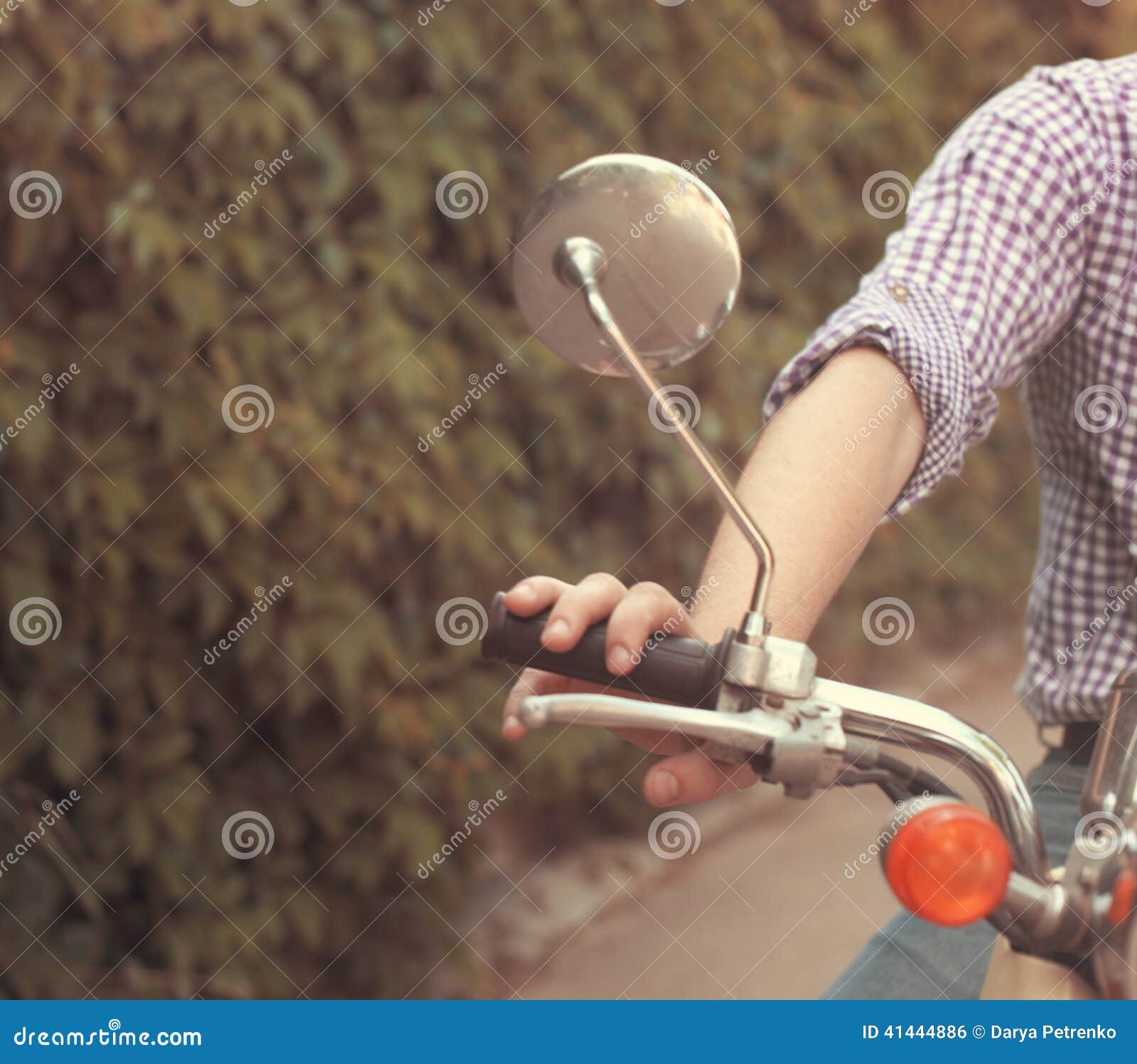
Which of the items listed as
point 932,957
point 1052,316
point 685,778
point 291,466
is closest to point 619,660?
point 685,778

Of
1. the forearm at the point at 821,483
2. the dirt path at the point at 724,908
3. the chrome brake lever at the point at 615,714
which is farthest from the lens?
the dirt path at the point at 724,908

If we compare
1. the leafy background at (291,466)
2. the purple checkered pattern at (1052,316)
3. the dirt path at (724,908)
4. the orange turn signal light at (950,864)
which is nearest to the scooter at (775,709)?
the orange turn signal light at (950,864)

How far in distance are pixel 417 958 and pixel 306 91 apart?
6.62 feet

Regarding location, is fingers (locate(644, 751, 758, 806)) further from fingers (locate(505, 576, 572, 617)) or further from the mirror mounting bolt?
the mirror mounting bolt

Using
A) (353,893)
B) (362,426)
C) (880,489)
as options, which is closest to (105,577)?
(362,426)

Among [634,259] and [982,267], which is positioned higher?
[634,259]

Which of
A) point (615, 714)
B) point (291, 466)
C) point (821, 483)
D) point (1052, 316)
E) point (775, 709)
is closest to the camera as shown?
point (615, 714)

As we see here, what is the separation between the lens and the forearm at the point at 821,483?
51.7 inches

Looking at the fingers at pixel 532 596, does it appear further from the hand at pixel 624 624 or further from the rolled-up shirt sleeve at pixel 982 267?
the rolled-up shirt sleeve at pixel 982 267

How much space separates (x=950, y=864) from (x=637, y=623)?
262 mm

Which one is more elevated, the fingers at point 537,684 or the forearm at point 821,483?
the fingers at point 537,684

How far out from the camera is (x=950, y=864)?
32.0 inches

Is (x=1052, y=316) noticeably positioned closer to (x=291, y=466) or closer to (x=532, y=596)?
(x=532, y=596)

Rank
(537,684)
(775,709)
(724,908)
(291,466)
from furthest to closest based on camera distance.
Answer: (724,908) < (291,466) < (537,684) < (775,709)
